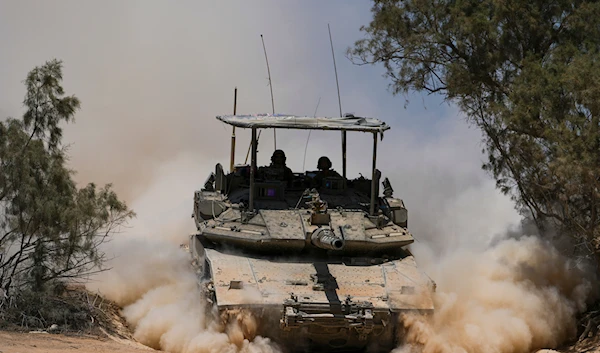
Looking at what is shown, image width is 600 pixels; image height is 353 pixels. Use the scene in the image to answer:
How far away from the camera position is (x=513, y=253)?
64.8 feet

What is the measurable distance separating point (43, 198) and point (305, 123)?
194 inches

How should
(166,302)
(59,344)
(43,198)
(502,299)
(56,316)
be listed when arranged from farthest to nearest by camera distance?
(166,302)
(502,299)
(43,198)
(56,316)
(59,344)

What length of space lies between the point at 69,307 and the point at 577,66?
394 inches

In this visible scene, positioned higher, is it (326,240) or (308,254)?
(326,240)

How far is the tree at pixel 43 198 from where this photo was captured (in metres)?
17.2

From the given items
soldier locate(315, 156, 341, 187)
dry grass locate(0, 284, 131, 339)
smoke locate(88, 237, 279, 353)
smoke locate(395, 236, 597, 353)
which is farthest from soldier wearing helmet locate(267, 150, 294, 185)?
dry grass locate(0, 284, 131, 339)

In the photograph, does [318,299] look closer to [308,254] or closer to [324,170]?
[308,254]

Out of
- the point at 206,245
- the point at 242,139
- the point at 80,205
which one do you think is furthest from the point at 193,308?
the point at 242,139

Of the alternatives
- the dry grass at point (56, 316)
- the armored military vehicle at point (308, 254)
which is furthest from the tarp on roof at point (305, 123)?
the dry grass at point (56, 316)

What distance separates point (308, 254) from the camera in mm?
17312

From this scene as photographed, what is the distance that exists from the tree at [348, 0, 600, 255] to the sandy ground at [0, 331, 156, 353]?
7.92 m

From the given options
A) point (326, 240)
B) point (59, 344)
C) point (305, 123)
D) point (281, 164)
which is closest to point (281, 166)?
point (281, 164)

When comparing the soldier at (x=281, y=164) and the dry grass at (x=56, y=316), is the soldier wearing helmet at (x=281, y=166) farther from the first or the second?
the dry grass at (x=56, y=316)

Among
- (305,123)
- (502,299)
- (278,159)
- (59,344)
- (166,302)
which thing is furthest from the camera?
(278,159)
